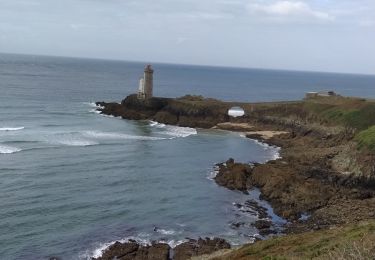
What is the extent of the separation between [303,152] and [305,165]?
20.7 ft

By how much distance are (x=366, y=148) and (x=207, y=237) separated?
23870mm

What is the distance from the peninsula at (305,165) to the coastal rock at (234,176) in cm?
8

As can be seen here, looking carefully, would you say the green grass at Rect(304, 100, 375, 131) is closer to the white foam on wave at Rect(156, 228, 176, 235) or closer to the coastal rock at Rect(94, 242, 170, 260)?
the white foam on wave at Rect(156, 228, 176, 235)

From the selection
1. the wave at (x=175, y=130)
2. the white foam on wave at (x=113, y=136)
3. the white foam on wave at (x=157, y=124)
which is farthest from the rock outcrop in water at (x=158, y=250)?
the white foam on wave at (x=157, y=124)

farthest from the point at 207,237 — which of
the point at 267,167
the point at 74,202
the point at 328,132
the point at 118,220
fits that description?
the point at 328,132

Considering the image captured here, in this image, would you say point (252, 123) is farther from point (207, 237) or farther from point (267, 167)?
point (207, 237)

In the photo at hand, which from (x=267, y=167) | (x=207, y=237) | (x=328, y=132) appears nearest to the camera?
(x=207, y=237)

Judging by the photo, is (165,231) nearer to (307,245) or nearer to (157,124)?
(307,245)

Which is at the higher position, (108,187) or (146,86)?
(146,86)

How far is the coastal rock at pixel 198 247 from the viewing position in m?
27.1

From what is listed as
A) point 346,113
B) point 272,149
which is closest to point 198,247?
point 272,149

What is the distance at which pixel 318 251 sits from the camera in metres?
19.7

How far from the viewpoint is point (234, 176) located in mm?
42500

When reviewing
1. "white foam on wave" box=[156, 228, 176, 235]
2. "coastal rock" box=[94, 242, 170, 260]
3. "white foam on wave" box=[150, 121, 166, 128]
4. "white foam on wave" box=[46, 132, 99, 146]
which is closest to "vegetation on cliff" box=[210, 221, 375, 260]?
"coastal rock" box=[94, 242, 170, 260]
